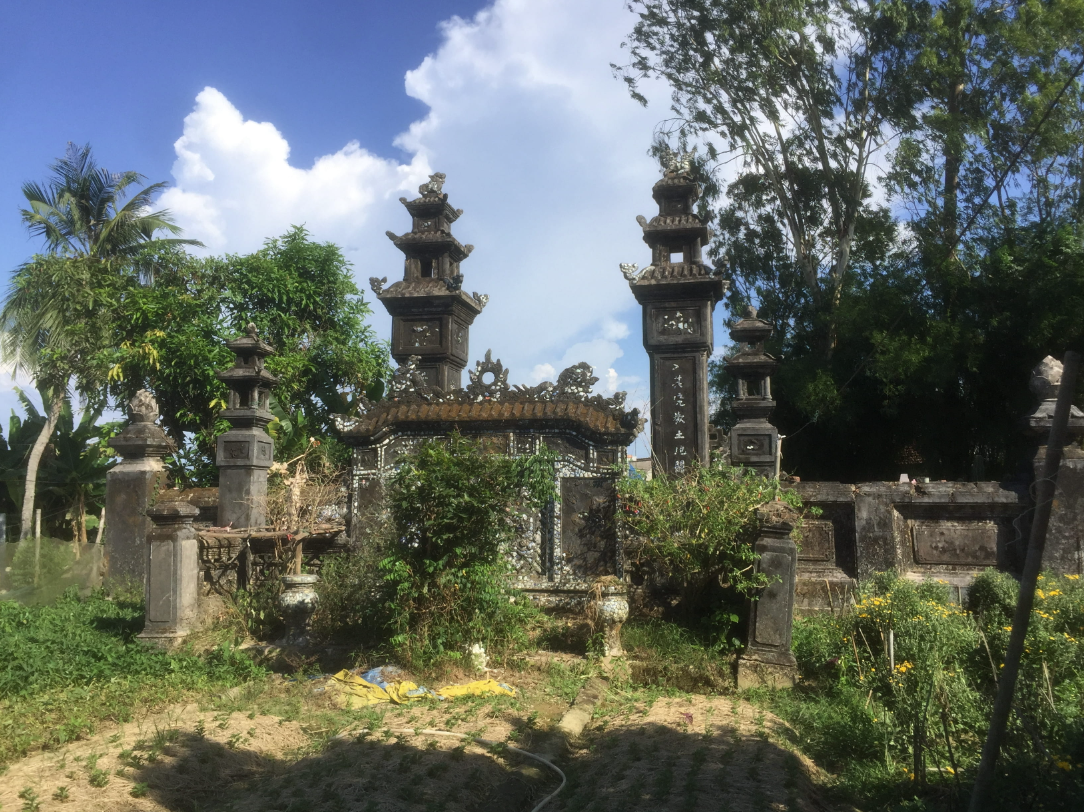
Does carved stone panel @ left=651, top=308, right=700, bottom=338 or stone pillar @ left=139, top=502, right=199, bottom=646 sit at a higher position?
carved stone panel @ left=651, top=308, right=700, bottom=338

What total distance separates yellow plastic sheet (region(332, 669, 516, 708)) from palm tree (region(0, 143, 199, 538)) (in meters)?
11.9

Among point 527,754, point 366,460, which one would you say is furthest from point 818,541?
point 527,754

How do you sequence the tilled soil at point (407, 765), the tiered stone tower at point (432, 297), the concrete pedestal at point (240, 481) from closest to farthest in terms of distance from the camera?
the tilled soil at point (407, 765)
the concrete pedestal at point (240, 481)
the tiered stone tower at point (432, 297)

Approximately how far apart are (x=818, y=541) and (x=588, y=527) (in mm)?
2963

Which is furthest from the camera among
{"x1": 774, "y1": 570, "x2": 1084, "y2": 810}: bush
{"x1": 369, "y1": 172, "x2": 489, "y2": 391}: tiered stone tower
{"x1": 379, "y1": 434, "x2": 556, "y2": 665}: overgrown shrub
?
{"x1": 369, "y1": 172, "x2": 489, "y2": 391}: tiered stone tower

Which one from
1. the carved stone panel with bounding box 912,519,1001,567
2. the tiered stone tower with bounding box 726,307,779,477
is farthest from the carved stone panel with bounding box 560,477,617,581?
the carved stone panel with bounding box 912,519,1001,567

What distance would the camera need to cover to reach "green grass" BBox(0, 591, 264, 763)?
5.76 m

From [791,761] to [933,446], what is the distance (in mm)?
12128

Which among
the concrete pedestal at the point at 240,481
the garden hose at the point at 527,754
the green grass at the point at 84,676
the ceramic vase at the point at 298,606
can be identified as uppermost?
the concrete pedestal at the point at 240,481

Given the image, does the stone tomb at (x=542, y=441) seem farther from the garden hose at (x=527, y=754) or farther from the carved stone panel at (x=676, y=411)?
the garden hose at (x=527, y=754)

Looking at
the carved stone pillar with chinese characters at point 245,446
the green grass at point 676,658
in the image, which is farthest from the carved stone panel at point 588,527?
the carved stone pillar with chinese characters at point 245,446

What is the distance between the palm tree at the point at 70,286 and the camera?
17031 mm

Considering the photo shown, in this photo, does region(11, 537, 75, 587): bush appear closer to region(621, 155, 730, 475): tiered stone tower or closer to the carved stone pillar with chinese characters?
the carved stone pillar with chinese characters

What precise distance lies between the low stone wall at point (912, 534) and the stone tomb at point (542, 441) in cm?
252
